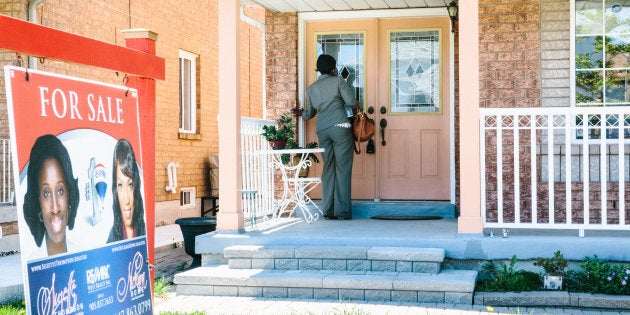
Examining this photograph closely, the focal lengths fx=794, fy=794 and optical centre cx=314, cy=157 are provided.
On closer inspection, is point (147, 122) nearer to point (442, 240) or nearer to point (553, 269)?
point (442, 240)

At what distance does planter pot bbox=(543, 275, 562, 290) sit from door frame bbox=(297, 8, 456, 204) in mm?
2951

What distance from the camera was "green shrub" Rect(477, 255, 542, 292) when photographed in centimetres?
638

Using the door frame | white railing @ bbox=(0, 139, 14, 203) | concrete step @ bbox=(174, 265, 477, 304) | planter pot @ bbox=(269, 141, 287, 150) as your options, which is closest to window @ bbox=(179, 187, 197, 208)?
white railing @ bbox=(0, 139, 14, 203)

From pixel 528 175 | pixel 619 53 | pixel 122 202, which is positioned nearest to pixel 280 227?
pixel 528 175

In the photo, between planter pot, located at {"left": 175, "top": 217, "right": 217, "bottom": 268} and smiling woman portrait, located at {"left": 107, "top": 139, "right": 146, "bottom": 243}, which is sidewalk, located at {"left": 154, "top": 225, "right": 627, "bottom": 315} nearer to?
planter pot, located at {"left": 175, "top": 217, "right": 217, "bottom": 268}

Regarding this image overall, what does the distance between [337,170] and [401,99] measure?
1497mm

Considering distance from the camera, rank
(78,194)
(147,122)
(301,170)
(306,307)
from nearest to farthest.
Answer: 1. (78,194)
2. (147,122)
3. (306,307)
4. (301,170)

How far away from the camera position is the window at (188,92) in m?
14.5

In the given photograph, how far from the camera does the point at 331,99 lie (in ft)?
28.7

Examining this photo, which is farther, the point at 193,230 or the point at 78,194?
the point at 193,230

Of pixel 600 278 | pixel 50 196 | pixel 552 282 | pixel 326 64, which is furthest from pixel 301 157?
pixel 50 196

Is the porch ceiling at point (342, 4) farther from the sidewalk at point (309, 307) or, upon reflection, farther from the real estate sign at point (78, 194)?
the real estate sign at point (78, 194)

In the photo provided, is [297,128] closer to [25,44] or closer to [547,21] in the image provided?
[547,21]

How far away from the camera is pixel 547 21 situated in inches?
337
